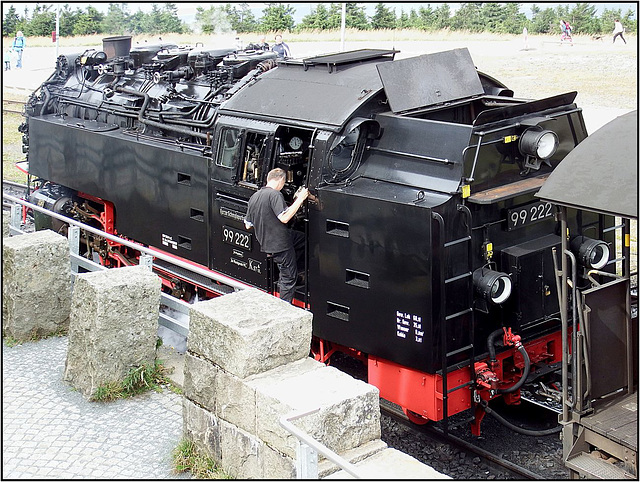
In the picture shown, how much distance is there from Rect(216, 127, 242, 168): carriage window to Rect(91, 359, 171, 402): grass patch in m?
2.50

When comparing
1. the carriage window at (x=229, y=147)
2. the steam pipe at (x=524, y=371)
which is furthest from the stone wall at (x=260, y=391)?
the carriage window at (x=229, y=147)

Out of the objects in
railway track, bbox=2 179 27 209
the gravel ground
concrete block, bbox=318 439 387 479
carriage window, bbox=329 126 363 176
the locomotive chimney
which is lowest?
the gravel ground

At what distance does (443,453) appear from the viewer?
7777mm

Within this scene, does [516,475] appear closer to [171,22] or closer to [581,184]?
[581,184]

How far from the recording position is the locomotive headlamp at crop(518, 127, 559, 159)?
7770mm

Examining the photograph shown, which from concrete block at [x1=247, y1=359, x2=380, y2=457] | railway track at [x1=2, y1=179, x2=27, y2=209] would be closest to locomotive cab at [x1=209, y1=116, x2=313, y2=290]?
concrete block at [x1=247, y1=359, x2=380, y2=457]

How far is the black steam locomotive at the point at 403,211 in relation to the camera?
7383 millimetres

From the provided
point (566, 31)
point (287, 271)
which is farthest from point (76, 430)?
point (566, 31)

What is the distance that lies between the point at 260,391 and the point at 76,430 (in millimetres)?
1868

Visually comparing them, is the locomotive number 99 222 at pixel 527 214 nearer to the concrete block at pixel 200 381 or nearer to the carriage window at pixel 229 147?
the carriage window at pixel 229 147

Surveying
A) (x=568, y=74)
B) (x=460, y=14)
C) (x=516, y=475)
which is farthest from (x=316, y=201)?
(x=460, y=14)

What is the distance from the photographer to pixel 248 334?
5598 millimetres

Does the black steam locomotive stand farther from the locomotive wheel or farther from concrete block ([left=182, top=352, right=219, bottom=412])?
concrete block ([left=182, top=352, right=219, bottom=412])

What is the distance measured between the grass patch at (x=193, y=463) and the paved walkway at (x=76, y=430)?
3.3 inches
